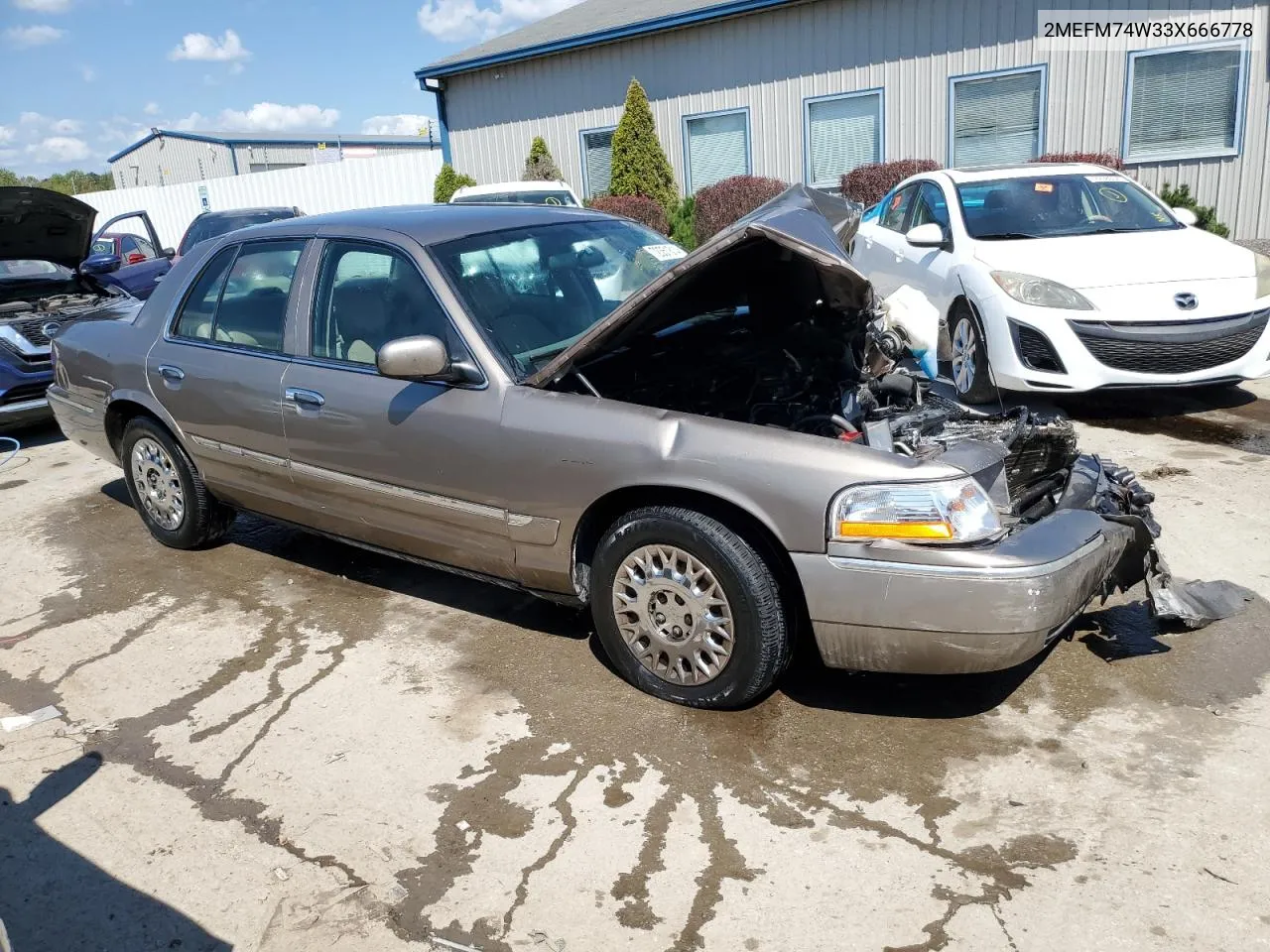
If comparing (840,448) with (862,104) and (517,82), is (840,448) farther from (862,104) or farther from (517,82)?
(517,82)

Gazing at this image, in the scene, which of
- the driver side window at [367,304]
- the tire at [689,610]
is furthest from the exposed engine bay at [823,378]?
the driver side window at [367,304]

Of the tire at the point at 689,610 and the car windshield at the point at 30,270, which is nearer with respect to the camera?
the tire at the point at 689,610

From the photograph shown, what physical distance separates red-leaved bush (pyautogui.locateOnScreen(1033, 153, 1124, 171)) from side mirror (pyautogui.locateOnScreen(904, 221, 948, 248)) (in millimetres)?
6493

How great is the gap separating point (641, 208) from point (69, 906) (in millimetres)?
14735

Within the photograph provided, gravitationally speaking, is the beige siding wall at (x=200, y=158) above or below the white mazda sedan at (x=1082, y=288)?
above

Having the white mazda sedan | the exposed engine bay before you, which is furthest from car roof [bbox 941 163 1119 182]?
the exposed engine bay

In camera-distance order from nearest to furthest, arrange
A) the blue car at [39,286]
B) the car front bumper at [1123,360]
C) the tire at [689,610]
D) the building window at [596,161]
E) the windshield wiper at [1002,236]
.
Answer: the tire at [689,610] → the car front bumper at [1123,360] → the windshield wiper at [1002,236] → the blue car at [39,286] → the building window at [596,161]

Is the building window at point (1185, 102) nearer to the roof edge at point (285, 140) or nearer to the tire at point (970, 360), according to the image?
the tire at point (970, 360)

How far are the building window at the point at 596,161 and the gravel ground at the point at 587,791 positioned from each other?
567 inches

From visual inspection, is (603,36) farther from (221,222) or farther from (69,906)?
(69,906)

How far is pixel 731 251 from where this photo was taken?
325cm

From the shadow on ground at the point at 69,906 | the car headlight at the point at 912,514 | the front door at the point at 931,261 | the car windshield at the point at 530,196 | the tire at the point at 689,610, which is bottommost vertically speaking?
the shadow on ground at the point at 69,906

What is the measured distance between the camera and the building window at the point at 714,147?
16.0 meters

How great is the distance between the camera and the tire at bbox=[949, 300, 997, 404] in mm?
6516
